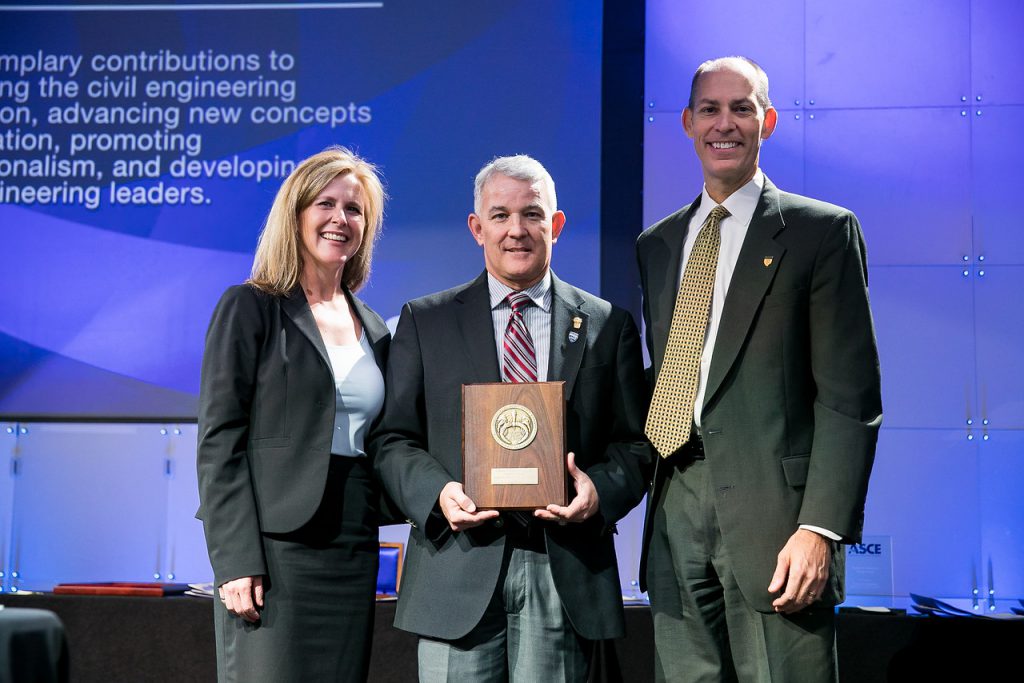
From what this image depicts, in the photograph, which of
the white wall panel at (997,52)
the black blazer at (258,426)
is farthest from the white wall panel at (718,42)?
the black blazer at (258,426)

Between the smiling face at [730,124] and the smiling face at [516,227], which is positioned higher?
the smiling face at [730,124]

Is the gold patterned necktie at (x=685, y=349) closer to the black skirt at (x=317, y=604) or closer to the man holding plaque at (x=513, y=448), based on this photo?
the man holding plaque at (x=513, y=448)

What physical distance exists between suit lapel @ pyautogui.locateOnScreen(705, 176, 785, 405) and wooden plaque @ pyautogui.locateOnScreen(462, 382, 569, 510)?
41cm

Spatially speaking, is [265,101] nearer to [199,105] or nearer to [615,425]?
[199,105]

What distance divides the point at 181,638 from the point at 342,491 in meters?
1.55

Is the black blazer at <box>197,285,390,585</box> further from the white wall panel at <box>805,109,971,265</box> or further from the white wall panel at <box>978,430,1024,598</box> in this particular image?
the white wall panel at <box>978,430,1024,598</box>

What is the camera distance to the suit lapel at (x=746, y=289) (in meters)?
2.35

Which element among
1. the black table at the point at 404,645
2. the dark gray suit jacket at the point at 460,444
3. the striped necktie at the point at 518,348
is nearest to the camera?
the dark gray suit jacket at the point at 460,444

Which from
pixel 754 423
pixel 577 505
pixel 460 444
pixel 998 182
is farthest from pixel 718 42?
pixel 577 505

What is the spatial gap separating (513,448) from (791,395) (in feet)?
2.22

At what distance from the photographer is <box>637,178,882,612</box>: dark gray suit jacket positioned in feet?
7.38

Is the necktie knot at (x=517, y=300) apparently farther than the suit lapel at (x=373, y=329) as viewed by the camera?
No

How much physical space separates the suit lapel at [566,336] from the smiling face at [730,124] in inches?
19.2

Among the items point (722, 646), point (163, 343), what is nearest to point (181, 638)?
point (163, 343)
